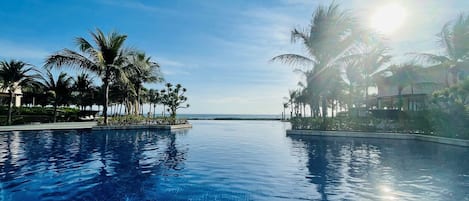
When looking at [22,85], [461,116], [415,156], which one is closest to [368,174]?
[415,156]

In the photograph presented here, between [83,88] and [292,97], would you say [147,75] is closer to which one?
[83,88]

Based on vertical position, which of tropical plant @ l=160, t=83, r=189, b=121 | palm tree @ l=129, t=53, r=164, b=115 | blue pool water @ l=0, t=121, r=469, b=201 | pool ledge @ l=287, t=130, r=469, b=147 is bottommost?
blue pool water @ l=0, t=121, r=469, b=201

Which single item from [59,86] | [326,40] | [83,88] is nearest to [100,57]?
[59,86]

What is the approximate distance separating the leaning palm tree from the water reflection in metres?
15.8

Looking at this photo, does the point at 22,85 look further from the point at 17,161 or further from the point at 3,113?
the point at 17,161

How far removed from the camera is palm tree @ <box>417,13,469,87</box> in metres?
16.2

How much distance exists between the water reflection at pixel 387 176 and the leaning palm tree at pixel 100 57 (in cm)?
1580

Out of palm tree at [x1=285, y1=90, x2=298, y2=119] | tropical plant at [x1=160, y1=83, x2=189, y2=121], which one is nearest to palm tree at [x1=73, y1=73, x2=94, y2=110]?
tropical plant at [x1=160, y1=83, x2=189, y2=121]

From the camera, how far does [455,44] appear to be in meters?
16.7

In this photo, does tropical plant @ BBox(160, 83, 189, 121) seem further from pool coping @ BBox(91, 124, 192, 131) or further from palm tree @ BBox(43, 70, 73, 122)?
Result: pool coping @ BBox(91, 124, 192, 131)

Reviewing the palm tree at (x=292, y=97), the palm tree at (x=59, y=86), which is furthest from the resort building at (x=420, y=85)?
the palm tree at (x=59, y=86)

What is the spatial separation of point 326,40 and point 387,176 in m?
12.3

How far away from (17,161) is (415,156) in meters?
12.4

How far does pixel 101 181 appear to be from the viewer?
5.84m
